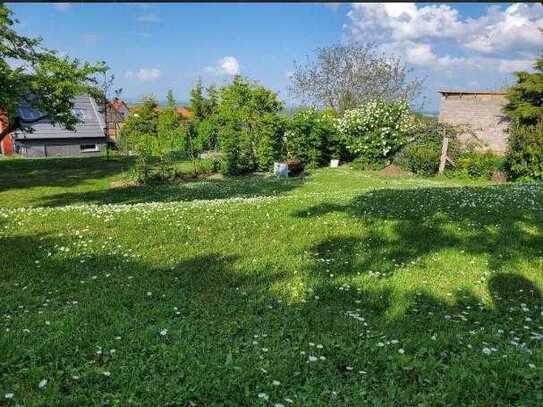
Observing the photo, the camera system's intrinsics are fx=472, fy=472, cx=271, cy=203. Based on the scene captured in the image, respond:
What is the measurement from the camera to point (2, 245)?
30.1ft

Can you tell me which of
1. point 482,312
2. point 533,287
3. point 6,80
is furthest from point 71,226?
point 6,80

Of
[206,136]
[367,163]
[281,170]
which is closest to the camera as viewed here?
[281,170]

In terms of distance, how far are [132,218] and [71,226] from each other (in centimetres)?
132

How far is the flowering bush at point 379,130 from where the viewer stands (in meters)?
30.5

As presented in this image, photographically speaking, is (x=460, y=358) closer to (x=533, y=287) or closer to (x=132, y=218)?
(x=533, y=287)

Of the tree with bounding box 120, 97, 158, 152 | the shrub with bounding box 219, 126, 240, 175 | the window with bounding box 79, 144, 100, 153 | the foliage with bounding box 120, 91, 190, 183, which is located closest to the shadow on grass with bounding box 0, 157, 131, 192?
the foliage with bounding box 120, 91, 190, 183

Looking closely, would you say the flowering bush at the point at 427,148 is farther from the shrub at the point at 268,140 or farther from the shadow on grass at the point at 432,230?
the shadow on grass at the point at 432,230

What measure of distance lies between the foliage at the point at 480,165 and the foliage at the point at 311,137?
28.2ft

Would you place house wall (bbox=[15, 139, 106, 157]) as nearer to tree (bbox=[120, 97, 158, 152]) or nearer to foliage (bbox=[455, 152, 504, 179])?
tree (bbox=[120, 97, 158, 152])

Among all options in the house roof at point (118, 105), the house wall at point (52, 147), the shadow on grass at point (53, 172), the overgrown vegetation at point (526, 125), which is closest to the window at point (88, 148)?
the house wall at point (52, 147)

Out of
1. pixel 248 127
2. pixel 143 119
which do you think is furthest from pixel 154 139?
pixel 143 119

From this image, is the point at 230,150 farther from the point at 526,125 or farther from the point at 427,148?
the point at 526,125

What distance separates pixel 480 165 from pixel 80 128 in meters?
45.5

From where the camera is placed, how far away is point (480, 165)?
88.4 feet
